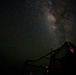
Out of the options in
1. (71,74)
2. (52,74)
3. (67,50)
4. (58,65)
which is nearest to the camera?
(71,74)

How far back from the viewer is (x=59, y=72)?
452 inches

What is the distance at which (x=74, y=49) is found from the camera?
11992 millimetres

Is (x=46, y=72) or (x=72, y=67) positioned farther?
(x=46, y=72)

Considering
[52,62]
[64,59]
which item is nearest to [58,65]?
[52,62]

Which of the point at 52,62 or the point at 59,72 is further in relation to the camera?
the point at 52,62

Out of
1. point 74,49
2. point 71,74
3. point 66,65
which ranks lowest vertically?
point 71,74

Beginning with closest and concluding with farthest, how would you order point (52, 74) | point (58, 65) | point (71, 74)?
point (71, 74), point (52, 74), point (58, 65)

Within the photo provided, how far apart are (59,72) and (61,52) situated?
3.04m

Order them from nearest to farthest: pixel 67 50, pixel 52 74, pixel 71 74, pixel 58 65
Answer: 1. pixel 71 74
2. pixel 52 74
3. pixel 67 50
4. pixel 58 65

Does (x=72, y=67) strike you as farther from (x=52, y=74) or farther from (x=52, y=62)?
(x=52, y=62)

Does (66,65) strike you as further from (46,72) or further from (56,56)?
(56,56)

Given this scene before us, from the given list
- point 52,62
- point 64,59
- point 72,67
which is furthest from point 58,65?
point 72,67

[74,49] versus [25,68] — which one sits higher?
[74,49]

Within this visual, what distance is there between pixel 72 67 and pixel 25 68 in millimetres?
3268
